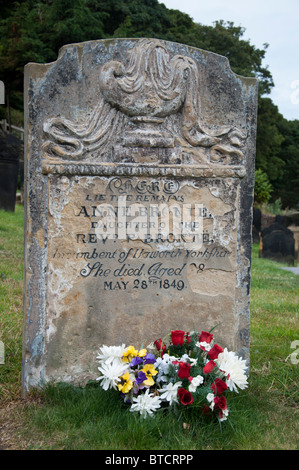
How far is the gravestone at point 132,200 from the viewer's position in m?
3.56

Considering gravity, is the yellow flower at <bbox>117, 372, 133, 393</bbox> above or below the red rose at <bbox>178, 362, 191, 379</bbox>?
below

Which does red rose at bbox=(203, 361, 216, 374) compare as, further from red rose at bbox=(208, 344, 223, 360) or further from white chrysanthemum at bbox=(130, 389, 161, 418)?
white chrysanthemum at bbox=(130, 389, 161, 418)

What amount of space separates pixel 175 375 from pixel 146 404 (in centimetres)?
27

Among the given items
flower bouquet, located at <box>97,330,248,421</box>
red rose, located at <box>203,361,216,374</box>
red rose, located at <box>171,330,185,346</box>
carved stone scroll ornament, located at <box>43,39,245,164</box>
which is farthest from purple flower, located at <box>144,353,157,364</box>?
carved stone scroll ornament, located at <box>43,39,245,164</box>

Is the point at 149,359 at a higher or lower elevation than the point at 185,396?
higher

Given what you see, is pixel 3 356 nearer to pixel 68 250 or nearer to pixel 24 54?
pixel 68 250

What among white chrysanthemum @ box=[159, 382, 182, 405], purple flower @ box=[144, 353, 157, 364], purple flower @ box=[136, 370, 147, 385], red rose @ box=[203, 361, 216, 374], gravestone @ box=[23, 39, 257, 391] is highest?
gravestone @ box=[23, 39, 257, 391]

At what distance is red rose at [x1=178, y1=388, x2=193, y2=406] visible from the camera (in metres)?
3.05

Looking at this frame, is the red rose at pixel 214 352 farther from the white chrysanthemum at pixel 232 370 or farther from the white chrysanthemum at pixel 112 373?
the white chrysanthemum at pixel 112 373

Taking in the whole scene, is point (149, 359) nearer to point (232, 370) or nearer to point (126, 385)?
point (126, 385)

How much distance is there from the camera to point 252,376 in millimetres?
3998

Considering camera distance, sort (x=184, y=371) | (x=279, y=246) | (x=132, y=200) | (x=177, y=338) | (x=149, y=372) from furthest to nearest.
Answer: (x=279, y=246), (x=132, y=200), (x=177, y=338), (x=149, y=372), (x=184, y=371)

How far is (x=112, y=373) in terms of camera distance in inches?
127

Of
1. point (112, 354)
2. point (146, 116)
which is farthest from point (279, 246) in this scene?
point (112, 354)
